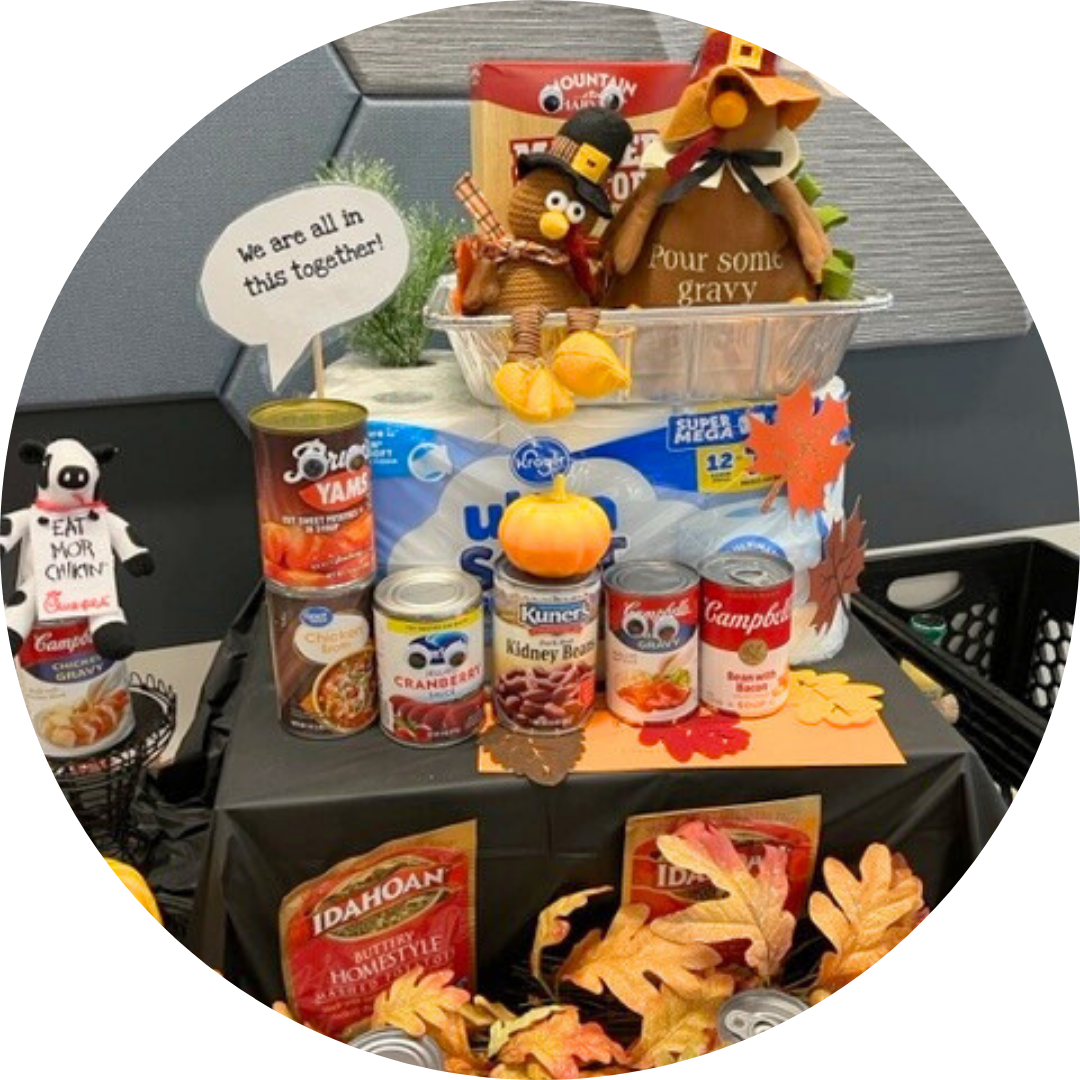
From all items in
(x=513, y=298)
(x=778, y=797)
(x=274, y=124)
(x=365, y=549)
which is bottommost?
(x=778, y=797)

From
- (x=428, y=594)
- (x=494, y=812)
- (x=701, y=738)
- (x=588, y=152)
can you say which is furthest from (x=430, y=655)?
(x=588, y=152)

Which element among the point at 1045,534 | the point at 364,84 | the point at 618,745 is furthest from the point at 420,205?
the point at 1045,534

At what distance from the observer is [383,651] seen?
1054mm

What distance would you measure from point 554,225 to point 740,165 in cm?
19

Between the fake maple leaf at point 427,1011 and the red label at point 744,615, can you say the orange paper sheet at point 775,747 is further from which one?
the fake maple leaf at point 427,1011

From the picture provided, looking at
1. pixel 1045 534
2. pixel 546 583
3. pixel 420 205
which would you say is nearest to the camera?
pixel 546 583

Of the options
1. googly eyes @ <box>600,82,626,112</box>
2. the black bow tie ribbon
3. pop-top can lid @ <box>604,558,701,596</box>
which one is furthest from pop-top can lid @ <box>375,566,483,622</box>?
googly eyes @ <box>600,82,626,112</box>

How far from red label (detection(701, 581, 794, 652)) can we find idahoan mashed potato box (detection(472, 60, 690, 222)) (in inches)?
18.2

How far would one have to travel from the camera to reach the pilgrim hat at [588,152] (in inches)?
42.4

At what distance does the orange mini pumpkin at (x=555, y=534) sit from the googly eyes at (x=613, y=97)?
45 cm

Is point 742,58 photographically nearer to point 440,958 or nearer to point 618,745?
point 618,745

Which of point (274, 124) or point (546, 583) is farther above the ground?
point (274, 124)

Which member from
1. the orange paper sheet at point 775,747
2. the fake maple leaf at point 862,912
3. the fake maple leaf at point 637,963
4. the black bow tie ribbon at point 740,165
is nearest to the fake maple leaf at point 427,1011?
the fake maple leaf at point 637,963

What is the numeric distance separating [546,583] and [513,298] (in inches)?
11.6
